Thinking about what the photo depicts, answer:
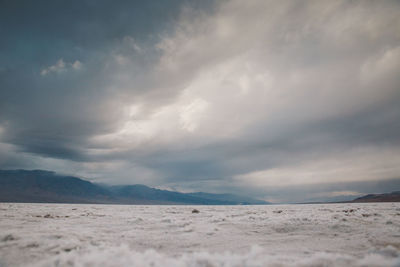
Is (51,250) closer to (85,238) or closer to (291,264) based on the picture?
(85,238)

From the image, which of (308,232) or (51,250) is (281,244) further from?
(51,250)

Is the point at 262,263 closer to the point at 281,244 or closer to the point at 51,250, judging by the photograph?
the point at 281,244

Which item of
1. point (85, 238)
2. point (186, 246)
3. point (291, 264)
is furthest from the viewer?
point (85, 238)

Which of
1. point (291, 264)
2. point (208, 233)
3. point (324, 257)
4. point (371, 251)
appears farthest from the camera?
point (208, 233)

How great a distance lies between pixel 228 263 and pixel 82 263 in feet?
9.14

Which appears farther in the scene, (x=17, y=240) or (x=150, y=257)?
(x=17, y=240)

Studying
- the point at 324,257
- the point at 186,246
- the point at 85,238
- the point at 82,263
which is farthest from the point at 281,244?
→ the point at 85,238

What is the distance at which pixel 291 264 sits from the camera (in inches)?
153

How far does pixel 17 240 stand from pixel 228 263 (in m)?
6.27

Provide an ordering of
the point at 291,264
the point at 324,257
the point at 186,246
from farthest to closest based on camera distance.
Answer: the point at 186,246, the point at 324,257, the point at 291,264

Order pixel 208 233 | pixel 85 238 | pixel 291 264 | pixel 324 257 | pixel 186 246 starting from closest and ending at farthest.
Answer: pixel 291 264 → pixel 324 257 → pixel 186 246 → pixel 85 238 → pixel 208 233

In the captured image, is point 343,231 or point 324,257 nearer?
point 324,257

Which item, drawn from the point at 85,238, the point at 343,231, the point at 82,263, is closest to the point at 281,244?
the point at 343,231

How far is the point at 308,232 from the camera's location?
25.5 feet
